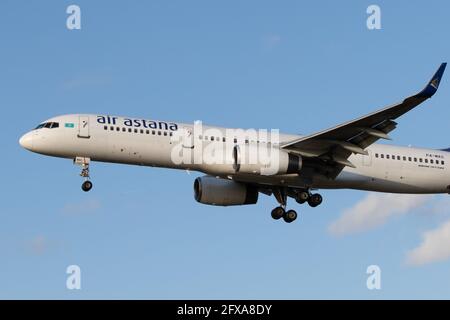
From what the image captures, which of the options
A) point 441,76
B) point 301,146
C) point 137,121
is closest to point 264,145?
point 301,146

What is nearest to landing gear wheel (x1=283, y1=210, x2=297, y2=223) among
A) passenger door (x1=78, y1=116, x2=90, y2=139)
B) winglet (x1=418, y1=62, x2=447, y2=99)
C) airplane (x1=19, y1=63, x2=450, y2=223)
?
airplane (x1=19, y1=63, x2=450, y2=223)

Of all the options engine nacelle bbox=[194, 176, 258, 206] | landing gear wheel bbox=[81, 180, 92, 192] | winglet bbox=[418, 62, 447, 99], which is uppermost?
winglet bbox=[418, 62, 447, 99]

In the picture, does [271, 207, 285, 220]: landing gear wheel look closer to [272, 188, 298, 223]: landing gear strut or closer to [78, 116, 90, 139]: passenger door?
[272, 188, 298, 223]: landing gear strut

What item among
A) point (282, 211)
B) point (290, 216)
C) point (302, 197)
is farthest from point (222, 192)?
point (302, 197)

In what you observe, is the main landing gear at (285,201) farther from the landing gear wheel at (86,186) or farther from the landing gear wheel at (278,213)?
the landing gear wheel at (86,186)

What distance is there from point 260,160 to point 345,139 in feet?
14.2

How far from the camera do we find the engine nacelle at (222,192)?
5303 cm

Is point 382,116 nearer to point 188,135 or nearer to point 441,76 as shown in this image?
point 441,76

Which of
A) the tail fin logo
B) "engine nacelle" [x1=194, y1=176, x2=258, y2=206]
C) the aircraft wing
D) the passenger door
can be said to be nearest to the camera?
the tail fin logo

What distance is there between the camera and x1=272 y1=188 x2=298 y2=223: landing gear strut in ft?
170

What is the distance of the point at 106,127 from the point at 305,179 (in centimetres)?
1012

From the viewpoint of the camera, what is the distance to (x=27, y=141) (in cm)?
4850

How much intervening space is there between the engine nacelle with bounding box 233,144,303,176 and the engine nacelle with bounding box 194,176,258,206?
5396 millimetres

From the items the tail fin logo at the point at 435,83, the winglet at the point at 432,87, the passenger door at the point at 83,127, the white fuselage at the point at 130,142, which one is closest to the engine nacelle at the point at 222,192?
the white fuselage at the point at 130,142
